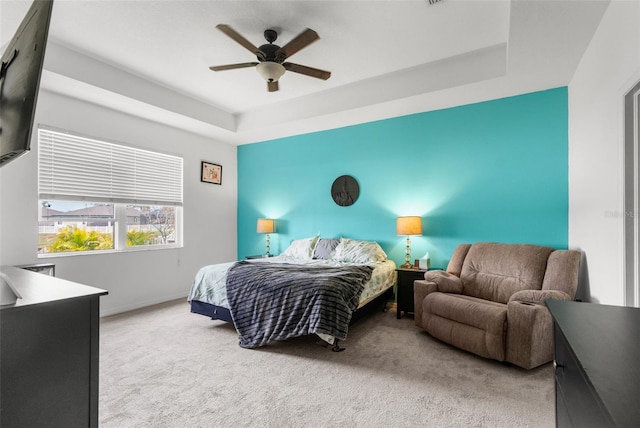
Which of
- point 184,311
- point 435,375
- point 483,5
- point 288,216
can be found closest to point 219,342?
point 184,311

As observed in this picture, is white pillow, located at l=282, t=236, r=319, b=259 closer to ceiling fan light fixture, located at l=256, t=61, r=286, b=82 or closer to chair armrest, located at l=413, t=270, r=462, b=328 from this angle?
chair armrest, located at l=413, t=270, r=462, b=328

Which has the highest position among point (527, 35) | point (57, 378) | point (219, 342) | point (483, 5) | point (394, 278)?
point (483, 5)

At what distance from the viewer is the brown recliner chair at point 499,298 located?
238cm

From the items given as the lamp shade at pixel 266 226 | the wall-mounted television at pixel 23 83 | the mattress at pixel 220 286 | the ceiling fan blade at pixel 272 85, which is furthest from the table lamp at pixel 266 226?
the wall-mounted television at pixel 23 83

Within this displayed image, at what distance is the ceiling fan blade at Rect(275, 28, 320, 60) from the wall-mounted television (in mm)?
1726

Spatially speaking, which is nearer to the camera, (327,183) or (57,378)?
(57,378)

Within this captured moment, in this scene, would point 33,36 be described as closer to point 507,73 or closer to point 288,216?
point 507,73

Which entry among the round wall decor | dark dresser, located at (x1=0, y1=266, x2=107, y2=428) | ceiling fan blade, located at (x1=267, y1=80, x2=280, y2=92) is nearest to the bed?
the round wall decor

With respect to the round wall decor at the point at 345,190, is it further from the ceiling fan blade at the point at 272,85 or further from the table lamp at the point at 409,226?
the ceiling fan blade at the point at 272,85

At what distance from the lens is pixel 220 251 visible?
5.55m

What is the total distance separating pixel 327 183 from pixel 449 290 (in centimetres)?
252

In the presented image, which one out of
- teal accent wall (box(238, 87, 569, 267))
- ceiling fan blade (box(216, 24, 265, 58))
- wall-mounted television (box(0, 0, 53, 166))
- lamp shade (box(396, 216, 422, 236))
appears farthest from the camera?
lamp shade (box(396, 216, 422, 236))

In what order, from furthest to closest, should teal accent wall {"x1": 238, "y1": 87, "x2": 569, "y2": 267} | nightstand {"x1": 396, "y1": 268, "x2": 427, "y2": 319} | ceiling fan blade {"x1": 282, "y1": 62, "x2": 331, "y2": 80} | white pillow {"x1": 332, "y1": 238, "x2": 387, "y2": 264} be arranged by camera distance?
white pillow {"x1": 332, "y1": 238, "x2": 387, "y2": 264}, nightstand {"x1": 396, "y1": 268, "x2": 427, "y2": 319}, teal accent wall {"x1": 238, "y1": 87, "x2": 569, "y2": 267}, ceiling fan blade {"x1": 282, "y1": 62, "x2": 331, "y2": 80}

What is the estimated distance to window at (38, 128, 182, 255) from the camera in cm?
351
